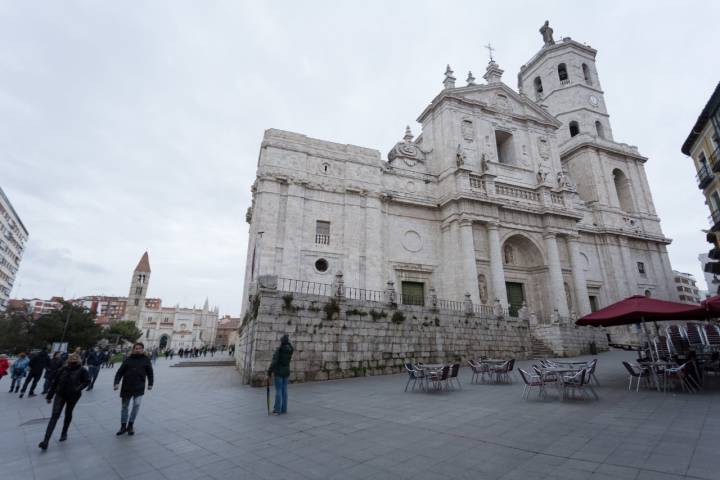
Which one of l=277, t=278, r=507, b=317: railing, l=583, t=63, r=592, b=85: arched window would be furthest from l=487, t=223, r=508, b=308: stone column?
l=583, t=63, r=592, b=85: arched window

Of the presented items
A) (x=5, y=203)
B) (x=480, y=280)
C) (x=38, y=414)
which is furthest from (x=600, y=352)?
(x=5, y=203)

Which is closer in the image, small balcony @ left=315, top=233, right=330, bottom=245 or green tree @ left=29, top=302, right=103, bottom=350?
small balcony @ left=315, top=233, right=330, bottom=245

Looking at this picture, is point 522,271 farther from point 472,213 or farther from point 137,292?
point 137,292

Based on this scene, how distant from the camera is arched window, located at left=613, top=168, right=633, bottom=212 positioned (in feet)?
101

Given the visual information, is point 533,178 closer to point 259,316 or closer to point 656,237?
point 656,237

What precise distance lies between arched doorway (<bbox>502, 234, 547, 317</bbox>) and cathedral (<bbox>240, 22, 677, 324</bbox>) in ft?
0.26

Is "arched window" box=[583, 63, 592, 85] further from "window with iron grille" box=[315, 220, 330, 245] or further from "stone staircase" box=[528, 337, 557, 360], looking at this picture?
"window with iron grille" box=[315, 220, 330, 245]

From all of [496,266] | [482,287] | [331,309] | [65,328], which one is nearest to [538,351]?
[482,287]

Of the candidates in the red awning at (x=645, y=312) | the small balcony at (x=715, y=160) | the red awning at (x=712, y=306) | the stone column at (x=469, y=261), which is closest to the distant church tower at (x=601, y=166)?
the small balcony at (x=715, y=160)

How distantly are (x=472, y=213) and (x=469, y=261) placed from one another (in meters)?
3.35

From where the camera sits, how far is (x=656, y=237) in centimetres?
2941

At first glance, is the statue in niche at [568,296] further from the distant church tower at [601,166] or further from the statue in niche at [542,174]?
the statue in niche at [542,174]

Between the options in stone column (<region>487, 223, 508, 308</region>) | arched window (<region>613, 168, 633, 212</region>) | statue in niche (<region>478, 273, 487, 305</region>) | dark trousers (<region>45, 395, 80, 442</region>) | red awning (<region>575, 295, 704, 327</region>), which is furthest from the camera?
arched window (<region>613, 168, 633, 212</region>)

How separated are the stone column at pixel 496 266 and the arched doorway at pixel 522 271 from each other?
245 centimetres
